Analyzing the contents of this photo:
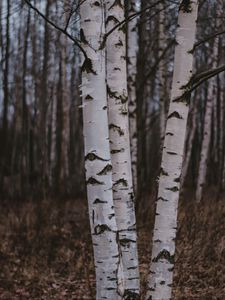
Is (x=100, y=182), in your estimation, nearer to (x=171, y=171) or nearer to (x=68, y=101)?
(x=171, y=171)

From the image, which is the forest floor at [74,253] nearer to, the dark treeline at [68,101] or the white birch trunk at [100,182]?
the dark treeline at [68,101]

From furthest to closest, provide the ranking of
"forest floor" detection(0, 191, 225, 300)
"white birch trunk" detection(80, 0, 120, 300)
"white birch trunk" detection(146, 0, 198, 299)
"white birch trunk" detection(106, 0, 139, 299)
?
"forest floor" detection(0, 191, 225, 300), "white birch trunk" detection(106, 0, 139, 299), "white birch trunk" detection(146, 0, 198, 299), "white birch trunk" detection(80, 0, 120, 300)

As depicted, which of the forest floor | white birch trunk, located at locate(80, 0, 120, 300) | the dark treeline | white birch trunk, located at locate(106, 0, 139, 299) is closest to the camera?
white birch trunk, located at locate(80, 0, 120, 300)

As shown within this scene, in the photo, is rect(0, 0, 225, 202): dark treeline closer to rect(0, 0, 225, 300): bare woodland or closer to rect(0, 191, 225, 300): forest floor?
rect(0, 0, 225, 300): bare woodland

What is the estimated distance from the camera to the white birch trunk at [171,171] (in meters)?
4.01

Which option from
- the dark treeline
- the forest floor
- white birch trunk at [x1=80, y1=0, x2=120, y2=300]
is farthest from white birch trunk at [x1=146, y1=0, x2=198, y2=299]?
the dark treeline

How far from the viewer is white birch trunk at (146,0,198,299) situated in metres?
4.01

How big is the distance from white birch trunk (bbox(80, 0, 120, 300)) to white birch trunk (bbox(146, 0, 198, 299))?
47cm

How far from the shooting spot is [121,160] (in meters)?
4.24

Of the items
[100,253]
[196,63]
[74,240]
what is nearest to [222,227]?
[74,240]

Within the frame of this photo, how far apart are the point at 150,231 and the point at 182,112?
15.0 feet

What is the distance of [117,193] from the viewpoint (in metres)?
4.20

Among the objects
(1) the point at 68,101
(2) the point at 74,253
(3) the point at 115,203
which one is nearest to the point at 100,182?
(3) the point at 115,203

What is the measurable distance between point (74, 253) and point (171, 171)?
4.19 m
